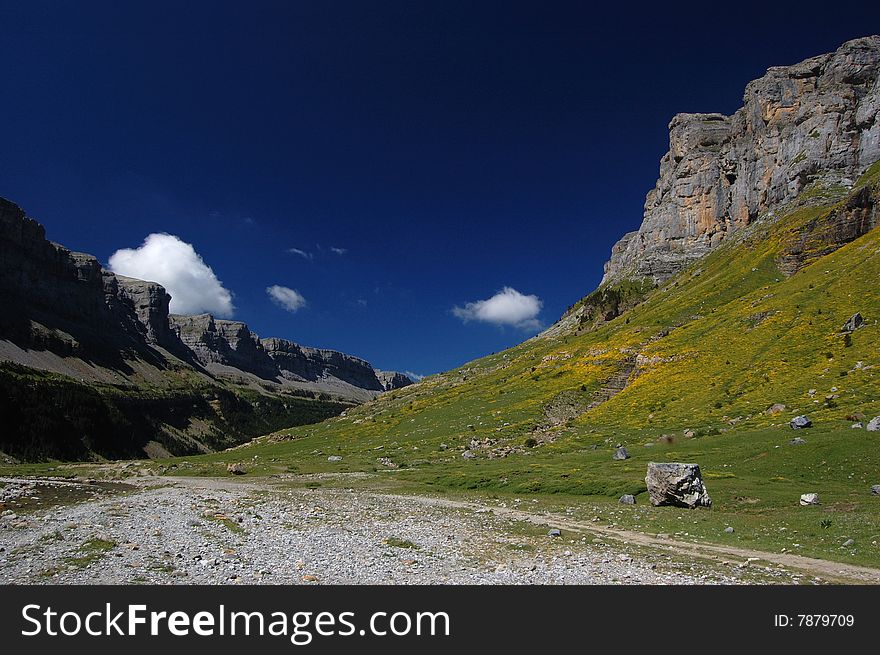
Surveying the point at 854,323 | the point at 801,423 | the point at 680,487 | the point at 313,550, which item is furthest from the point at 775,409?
the point at 313,550

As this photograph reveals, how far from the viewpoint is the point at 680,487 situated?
94.9ft

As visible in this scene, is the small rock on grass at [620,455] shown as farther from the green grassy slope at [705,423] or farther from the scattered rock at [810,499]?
the scattered rock at [810,499]

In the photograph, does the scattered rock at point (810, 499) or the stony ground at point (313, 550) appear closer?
the stony ground at point (313, 550)

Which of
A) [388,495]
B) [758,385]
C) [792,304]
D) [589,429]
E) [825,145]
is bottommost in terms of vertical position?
[388,495]

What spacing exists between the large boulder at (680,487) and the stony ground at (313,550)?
33.5 feet

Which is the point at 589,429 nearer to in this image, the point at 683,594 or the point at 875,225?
the point at 683,594

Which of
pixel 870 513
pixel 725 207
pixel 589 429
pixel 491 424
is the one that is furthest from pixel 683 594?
pixel 725 207

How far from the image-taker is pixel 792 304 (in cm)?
7188

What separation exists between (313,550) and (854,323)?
69724 mm

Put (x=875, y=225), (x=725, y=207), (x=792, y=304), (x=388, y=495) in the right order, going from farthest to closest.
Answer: (x=725, y=207) < (x=875, y=225) < (x=792, y=304) < (x=388, y=495)

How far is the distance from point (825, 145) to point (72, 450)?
279317 millimetres

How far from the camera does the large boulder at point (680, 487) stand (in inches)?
1130

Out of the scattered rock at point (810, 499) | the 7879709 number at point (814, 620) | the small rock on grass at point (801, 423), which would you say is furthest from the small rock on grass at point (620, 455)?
the 7879709 number at point (814, 620)

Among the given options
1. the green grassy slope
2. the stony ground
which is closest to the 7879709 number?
the stony ground
